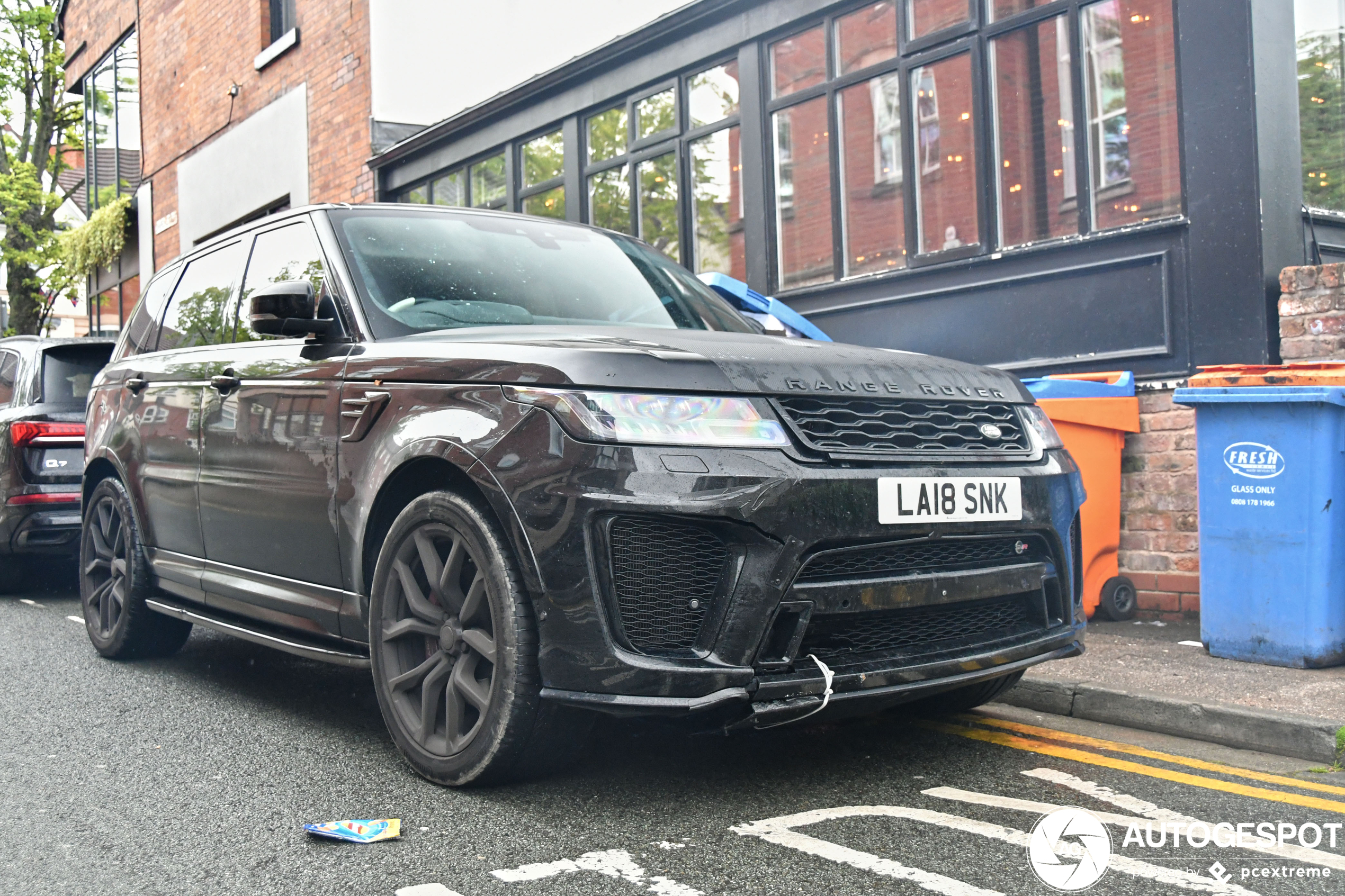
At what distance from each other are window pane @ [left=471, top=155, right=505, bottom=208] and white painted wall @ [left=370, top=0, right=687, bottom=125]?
4.59 feet

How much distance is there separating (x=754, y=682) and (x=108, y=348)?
22.5ft

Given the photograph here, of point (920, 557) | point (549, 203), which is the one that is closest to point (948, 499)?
point (920, 557)

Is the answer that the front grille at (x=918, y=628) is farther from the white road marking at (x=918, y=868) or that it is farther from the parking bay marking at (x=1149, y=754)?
the parking bay marking at (x=1149, y=754)

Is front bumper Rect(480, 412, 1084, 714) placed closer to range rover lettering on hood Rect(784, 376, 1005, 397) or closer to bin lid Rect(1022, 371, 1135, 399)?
range rover lettering on hood Rect(784, 376, 1005, 397)

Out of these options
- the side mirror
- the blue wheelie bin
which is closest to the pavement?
the blue wheelie bin

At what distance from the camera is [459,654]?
3.39 metres

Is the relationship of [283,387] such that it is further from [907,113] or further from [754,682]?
[907,113]

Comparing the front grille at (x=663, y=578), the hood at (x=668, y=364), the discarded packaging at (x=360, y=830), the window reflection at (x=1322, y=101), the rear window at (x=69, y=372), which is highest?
the window reflection at (x=1322, y=101)

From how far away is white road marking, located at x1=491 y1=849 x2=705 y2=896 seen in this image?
2719 millimetres

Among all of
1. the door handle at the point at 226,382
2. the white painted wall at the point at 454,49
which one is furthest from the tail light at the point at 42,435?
the white painted wall at the point at 454,49

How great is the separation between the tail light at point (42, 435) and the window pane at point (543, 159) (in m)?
6.26

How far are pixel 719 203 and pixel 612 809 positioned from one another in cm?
818

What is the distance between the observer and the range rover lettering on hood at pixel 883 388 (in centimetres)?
326

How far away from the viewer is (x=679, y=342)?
11.3 feet
